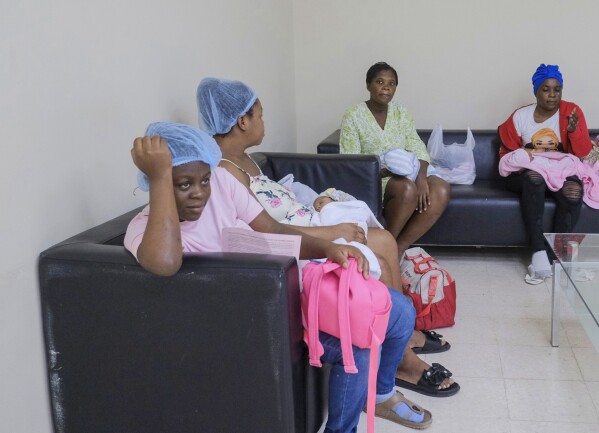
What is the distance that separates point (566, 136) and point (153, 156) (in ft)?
9.91

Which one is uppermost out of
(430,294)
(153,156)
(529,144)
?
(153,156)

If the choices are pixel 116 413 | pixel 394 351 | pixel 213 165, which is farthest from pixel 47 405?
pixel 394 351

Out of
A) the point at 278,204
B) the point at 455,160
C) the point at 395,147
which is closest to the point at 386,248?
the point at 278,204

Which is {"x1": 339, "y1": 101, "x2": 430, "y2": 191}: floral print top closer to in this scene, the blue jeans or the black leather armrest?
the blue jeans

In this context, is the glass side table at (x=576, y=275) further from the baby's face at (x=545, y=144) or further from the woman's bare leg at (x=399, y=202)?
the baby's face at (x=545, y=144)

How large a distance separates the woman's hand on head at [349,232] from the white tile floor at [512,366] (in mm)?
624

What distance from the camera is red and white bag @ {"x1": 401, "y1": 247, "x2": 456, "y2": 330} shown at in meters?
3.01

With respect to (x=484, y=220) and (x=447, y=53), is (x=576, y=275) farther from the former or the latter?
(x=447, y=53)

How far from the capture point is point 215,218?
76.7 inches

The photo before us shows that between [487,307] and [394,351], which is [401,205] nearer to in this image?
[487,307]

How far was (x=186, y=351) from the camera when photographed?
A: 1.72m

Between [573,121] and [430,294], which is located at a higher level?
[573,121]

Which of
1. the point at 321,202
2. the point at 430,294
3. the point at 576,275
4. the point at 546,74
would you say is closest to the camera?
the point at 576,275

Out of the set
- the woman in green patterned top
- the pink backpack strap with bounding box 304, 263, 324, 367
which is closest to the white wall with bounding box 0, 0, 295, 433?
the pink backpack strap with bounding box 304, 263, 324, 367
